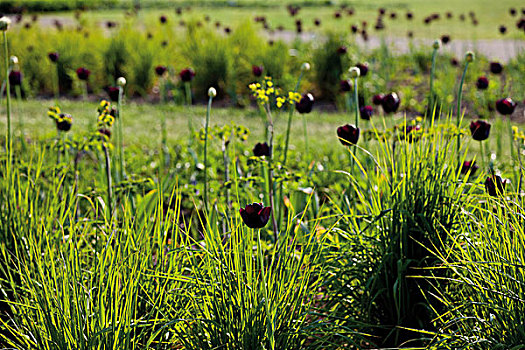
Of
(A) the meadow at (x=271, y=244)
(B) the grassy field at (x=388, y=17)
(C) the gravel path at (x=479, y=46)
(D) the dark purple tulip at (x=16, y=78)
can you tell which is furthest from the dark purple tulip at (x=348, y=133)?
(B) the grassy field at (x=388, y=17)

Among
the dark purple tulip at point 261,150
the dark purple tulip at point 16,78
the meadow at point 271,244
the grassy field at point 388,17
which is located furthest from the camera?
the grassy field at point 388,17

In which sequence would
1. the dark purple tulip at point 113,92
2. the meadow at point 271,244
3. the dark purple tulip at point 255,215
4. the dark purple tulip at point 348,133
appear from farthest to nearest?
1. the dark purple tulip at point 113,92
2. the dark purple tulip at point 348,133
3. the meadow at point 271,244
4. the dark purple tulip at point 255,215

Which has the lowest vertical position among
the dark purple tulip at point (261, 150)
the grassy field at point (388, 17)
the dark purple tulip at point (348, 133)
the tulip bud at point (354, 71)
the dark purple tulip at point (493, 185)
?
the dark purple tulip at point (493, 185)

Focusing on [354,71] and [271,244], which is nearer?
[354,71]

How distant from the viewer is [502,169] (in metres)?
3.93

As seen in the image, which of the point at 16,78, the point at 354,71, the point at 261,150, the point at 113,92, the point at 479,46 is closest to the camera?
the point at 354,71

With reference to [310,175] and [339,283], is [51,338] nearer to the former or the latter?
[339,283]

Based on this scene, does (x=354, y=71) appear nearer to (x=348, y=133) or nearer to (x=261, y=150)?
(x=348, y=133)

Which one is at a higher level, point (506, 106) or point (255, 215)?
point (506, 106)

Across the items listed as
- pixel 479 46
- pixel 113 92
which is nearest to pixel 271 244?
pixel 113 92

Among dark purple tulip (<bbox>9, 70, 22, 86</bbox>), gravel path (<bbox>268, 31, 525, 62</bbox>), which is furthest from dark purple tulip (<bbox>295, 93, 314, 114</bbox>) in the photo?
gravel path (<bbox>268, 31, 525, 62</bbox>)

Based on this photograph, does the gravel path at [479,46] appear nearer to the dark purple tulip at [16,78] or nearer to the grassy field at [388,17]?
the grassy field at [388,17]

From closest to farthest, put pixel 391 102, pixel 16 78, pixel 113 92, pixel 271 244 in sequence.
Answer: pixel 271 244 → pixel 391 102 → pixel 113 92 → pixel 16 78

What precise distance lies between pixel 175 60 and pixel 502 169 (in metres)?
5.86
